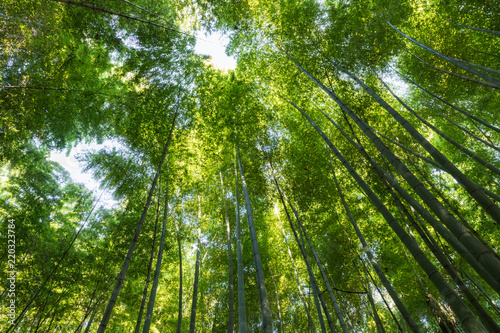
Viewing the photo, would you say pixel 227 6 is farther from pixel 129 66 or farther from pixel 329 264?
pixel 329 264

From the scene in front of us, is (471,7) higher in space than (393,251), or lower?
higher

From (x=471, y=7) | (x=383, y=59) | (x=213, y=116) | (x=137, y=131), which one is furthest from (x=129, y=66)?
(x=471, y=7)

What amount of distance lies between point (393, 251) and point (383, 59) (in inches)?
207

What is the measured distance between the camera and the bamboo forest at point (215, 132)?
405cm

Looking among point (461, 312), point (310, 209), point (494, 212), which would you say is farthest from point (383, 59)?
point (461, 312)

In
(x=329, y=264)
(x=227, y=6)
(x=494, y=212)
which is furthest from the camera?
(x=329, y=264)

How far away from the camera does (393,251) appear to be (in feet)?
22.3

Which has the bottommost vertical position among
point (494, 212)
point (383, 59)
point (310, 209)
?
point (494, 212)

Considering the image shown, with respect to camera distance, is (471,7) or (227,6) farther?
(227,6)

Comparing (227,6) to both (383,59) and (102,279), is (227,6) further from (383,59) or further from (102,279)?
(102,279)

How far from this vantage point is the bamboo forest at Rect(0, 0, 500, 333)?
405 cm

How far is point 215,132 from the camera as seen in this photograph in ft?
18.4

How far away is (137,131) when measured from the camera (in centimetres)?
495

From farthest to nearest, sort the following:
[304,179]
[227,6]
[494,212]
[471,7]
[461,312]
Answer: [304,179], [227,6], [471,7], [494,212], [461,312]
